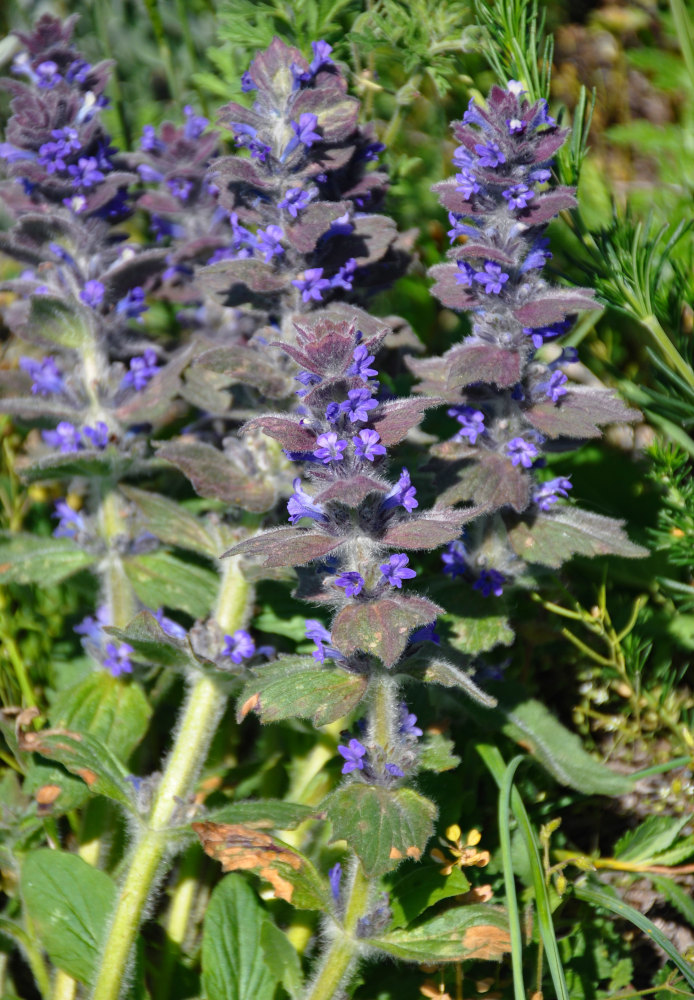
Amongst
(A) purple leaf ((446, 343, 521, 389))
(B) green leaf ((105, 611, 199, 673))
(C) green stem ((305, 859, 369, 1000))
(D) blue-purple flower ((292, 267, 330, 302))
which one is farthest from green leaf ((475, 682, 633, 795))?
(D) blue-purple flower ((292, 267, 330, 302))

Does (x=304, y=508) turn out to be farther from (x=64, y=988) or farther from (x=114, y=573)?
(x=64, y=988)

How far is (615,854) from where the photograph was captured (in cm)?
253

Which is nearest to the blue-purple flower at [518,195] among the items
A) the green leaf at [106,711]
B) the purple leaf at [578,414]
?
the purple leaf at [578,414]

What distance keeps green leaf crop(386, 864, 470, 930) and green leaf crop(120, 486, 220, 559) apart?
1001mm

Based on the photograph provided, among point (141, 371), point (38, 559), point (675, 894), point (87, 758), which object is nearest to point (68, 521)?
point (38, 559)

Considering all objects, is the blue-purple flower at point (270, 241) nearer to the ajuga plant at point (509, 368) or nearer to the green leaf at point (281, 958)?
the ajuga plant at point (509, 368)

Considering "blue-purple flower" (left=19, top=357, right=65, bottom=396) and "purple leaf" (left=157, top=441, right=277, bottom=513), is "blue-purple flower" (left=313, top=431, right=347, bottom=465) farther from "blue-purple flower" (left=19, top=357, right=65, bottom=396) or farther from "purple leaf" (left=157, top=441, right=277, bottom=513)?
"blue-purple flower" (left=19, top=357, right=65, bottom=396)

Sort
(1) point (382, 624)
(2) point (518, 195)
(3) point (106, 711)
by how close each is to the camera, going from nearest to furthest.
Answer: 1. (1) point (382, 624)
2. (2) point (518, 195)
3. (3) point (106, 711)

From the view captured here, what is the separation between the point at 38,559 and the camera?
8.83 feet

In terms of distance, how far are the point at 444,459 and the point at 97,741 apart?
3.79 feet

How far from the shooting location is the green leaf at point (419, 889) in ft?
6.82

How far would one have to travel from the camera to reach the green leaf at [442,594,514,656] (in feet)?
7.27

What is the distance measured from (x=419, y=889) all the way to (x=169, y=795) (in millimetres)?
713

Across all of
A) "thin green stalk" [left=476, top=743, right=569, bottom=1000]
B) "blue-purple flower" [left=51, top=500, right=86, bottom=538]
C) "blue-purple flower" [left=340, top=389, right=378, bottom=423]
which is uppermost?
"blue-purple flower" [left=340, top=389, right=378, bottom=423]
